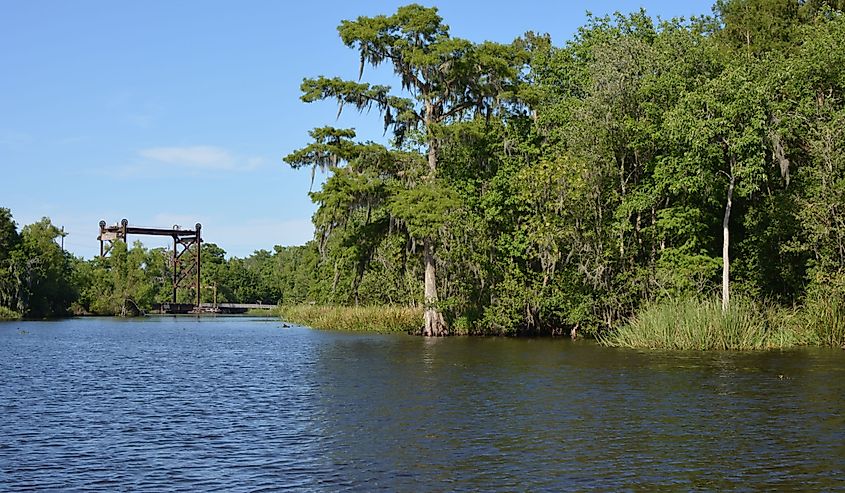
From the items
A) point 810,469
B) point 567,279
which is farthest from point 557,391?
point 567,279

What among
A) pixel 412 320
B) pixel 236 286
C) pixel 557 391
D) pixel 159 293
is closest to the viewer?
pixel 557 391

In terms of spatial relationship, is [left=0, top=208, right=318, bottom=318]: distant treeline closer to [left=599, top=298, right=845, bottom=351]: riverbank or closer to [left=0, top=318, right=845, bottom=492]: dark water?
[left=599, top=298, right=845, bottom=351]: riverbank

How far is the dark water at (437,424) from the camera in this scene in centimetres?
1277

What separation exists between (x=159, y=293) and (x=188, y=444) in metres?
127

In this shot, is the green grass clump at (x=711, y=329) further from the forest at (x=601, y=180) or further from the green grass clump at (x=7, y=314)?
the green grass clump at (x=7, y=314)

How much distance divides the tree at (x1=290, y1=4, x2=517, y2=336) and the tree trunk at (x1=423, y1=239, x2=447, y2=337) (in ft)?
0.16

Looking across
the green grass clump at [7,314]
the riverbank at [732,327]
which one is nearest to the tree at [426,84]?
the riverbank at [732,327]

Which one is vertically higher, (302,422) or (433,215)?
(433,215)

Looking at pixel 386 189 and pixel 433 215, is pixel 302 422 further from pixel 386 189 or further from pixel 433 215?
pixel 386 189

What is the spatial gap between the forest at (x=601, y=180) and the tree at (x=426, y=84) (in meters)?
0.10

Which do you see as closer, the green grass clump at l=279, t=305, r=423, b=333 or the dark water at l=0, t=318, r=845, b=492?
the dark water at l=0, t=318, r=845, b=492

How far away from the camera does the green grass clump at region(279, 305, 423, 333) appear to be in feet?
165

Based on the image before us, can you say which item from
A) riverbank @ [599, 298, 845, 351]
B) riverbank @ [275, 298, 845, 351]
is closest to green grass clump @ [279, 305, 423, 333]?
riverbank @ [275, 298, 845, 351]

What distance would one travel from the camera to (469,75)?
43781 millimetres
